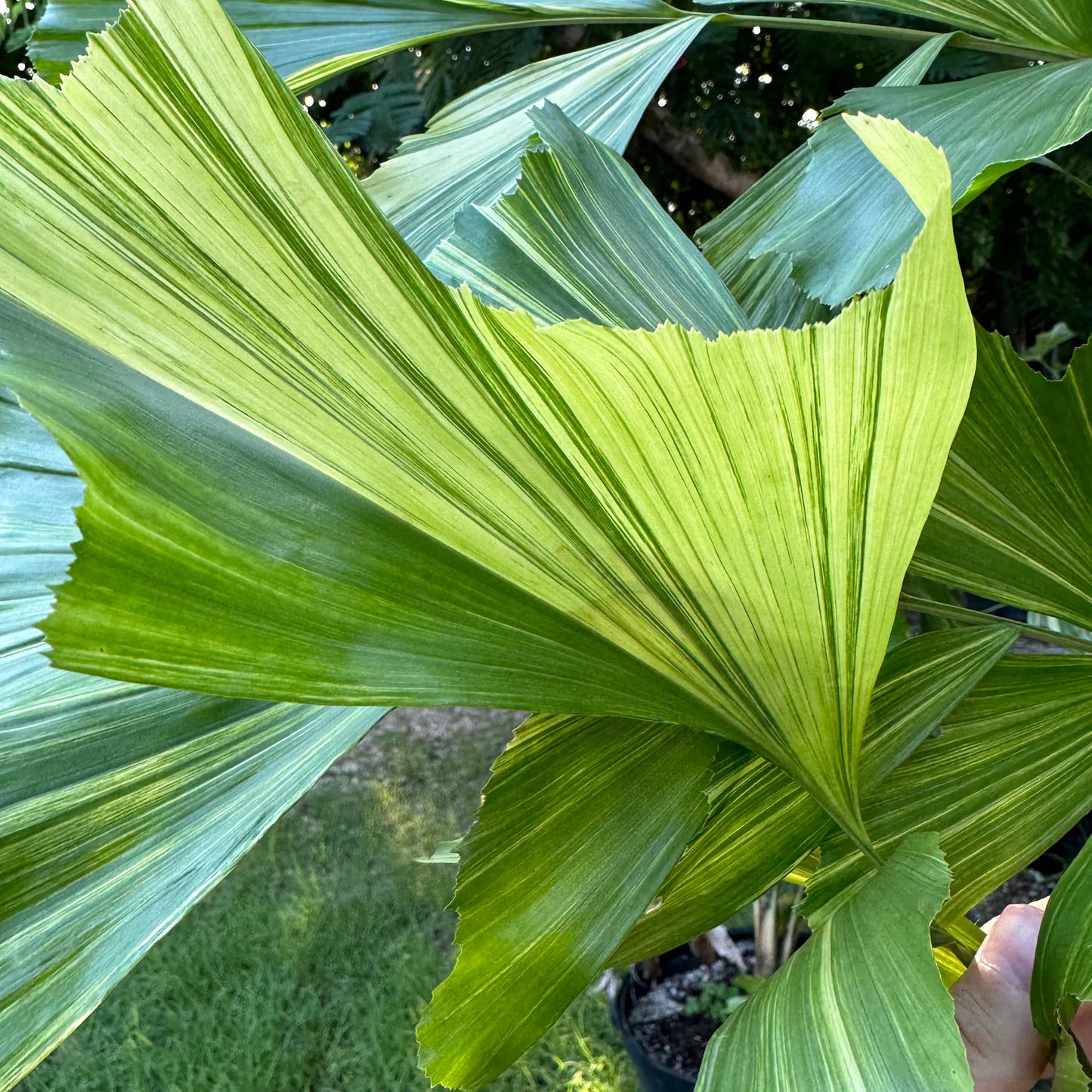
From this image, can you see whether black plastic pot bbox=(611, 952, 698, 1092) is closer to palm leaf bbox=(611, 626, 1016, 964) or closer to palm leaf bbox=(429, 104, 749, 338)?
palm leaf bbox=(611, 626, 1016, 964)

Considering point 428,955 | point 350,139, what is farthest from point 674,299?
point 428,955

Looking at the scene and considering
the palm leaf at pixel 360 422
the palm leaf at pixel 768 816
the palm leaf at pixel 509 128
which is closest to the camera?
the palm leaf at pixel 360 422

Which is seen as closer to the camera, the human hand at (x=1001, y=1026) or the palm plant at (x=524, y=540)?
the palm plant at (x=524, y=540)

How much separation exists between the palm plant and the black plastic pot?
84 centimetres

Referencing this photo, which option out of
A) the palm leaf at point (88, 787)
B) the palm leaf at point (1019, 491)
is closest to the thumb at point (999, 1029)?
the palm leaf at point (1019, 491)

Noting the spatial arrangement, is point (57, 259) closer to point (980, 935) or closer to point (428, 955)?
point (980, 935)

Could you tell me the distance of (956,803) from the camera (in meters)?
0.29

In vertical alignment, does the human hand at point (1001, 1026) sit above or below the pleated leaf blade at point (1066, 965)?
below

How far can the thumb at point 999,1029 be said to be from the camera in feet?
1.05

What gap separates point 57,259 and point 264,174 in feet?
0.12

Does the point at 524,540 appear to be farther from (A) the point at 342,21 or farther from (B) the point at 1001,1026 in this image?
(A) the point at 342,21

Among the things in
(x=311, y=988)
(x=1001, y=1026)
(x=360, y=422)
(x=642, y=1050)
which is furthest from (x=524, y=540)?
(x=311, y=988)

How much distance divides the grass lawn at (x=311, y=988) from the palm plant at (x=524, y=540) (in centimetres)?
95

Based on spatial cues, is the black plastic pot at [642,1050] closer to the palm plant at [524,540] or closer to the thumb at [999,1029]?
the thumb at [999,1029]
